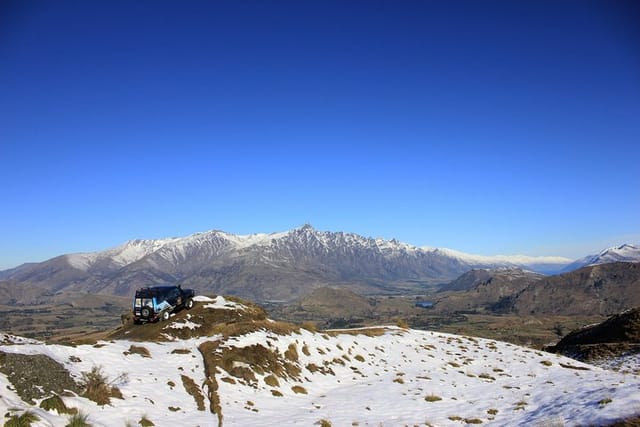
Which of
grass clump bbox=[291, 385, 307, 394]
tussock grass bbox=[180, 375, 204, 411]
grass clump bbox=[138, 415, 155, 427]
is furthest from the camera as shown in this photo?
grass clump bbox=[291, 385, 307, 394]

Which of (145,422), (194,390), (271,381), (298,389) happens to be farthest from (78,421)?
(298,389)

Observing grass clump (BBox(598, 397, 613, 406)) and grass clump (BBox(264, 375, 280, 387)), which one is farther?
grass clump (BBox(264, 375, 280, 387))

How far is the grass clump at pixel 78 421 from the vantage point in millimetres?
14181

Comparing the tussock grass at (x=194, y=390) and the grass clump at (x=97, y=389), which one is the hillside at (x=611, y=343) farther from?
the grass clump at (x=97, y=389)

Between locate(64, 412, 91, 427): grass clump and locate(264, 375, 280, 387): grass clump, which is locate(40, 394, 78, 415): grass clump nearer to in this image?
locate(64, 412, 91, 427): grass clump

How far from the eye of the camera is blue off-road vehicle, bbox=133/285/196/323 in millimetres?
38438

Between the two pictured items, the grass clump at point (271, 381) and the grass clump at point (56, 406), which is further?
the grass clump at point (271, 381)

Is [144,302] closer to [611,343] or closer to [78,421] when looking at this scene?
[78,421]

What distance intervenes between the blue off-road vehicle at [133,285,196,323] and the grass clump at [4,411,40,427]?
25.7 metres

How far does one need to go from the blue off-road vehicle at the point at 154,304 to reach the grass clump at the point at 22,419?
1010 inches

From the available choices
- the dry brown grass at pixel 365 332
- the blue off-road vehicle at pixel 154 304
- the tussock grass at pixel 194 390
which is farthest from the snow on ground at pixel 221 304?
the tussock grass at pixel 194 390

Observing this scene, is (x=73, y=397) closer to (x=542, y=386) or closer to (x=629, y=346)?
(x=542, y=386)

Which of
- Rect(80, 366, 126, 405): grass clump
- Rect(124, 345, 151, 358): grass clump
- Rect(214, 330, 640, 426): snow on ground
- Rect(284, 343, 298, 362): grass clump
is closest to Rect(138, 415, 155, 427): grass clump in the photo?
Rect(80, 366, 126, 405): grass clump

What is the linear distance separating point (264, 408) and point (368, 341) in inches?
985
